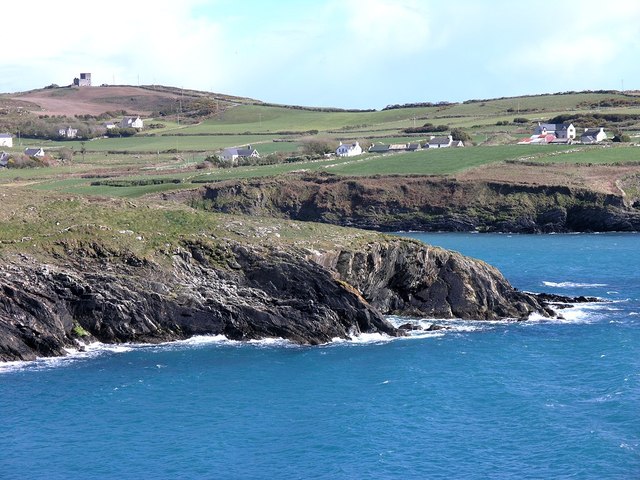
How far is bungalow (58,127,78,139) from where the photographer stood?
193750 mm

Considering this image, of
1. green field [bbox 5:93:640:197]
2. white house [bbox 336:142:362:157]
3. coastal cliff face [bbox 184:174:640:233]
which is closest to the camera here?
coastal cliff face [bbox 184:174:640:233]

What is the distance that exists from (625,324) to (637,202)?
5629 centimetres

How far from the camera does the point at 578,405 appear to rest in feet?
140

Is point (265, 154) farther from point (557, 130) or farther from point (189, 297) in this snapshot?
point (189, 297)

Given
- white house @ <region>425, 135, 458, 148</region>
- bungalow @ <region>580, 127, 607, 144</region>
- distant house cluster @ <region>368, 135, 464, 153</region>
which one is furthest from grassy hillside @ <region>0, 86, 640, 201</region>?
bungalow @ <region>580, 127, 607, 144</region>

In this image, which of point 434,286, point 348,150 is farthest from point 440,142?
point 434,286

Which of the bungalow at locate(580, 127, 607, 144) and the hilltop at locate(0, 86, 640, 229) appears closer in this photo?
the hilltop at locate(0, 86, 640, 229)

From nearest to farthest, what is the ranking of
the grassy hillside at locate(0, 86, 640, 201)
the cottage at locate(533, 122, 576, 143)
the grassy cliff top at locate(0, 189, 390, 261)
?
the grassy cliff top at locate(0, 189, 390, 261) → the grassy hillside at locate(0, 86, 640, 201) → the cottage at locate(533, 122, 576, 143)

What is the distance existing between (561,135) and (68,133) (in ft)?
301

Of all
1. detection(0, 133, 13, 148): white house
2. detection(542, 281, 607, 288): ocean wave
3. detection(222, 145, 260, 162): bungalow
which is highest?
→ detection(0, 133, 13, 148): white house

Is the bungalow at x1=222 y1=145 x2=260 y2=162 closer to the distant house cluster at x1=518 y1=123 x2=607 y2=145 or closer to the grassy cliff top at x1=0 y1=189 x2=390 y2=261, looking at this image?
the distant house cluster at x1=518 y1=123 x2=607 y2=145

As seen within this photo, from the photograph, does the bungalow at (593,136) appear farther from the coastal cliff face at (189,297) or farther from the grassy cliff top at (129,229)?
the coastal cliff face at (189,297)

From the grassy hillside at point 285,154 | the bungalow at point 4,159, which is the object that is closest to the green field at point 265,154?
the grassy hillside at point 285,154

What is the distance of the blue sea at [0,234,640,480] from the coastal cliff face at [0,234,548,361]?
4.17 ft
